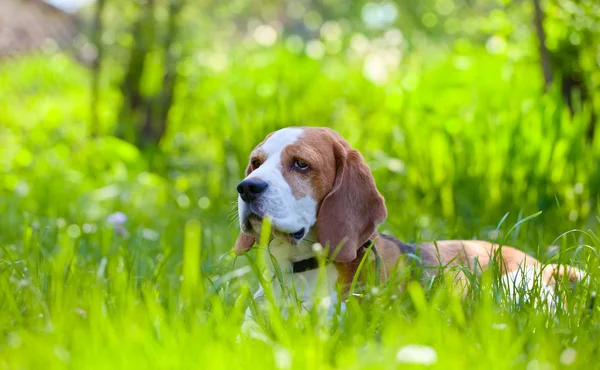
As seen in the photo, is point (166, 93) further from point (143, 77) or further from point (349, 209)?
point (349, 209)

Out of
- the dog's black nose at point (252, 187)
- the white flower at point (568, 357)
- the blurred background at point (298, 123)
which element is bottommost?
the blurred background at point (298, 123)

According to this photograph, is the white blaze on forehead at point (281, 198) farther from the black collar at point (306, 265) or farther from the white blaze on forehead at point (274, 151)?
the black collar at point (306, 265)

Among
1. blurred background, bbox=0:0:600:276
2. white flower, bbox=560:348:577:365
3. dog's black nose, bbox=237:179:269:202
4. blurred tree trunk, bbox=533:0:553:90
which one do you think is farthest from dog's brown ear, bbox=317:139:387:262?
blurred tree trunk, bbox=533:0:553:90

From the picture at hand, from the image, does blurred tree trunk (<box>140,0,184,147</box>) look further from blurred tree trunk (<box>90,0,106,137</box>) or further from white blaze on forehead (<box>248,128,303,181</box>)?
white blaze on forehead (<box>248,128,303,181</box>)

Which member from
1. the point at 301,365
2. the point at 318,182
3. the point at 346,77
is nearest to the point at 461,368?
the point at 301,365

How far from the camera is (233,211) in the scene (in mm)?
5215

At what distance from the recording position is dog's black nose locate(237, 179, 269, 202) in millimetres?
3148

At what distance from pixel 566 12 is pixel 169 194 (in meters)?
3.39

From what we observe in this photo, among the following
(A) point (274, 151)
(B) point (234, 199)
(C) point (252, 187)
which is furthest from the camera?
(B) point (234, 199)

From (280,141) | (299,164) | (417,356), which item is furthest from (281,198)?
(417,356)

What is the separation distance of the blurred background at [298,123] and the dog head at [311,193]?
642 mm

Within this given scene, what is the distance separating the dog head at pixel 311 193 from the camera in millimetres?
3182

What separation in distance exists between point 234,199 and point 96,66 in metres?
2.38

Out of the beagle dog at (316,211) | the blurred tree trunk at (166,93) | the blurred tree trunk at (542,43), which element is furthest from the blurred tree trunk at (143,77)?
the beagle dog at (316,211)
